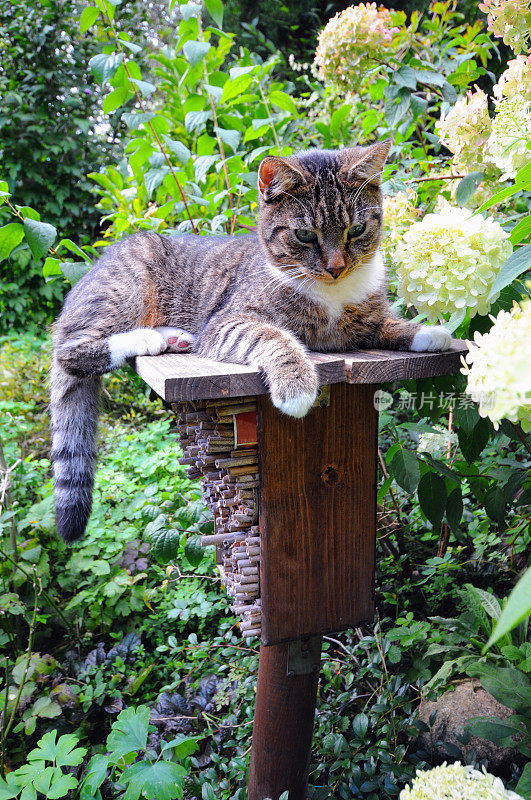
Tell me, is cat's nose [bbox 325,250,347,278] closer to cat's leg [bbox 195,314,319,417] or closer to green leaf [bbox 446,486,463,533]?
cat's leg [bbox 195,314,319,417]

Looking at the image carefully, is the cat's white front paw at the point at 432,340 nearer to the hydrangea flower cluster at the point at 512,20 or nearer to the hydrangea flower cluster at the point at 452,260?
the hydrangea flower cluster at the point at 452,260

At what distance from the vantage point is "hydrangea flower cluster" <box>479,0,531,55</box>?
133cm

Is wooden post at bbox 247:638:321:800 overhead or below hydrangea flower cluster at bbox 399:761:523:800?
below

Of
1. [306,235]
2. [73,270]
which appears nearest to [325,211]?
[306,235]

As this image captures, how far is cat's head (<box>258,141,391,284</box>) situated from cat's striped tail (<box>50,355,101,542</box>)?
906mm

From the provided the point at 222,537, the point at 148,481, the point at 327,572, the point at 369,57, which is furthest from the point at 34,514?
the point at 369,57

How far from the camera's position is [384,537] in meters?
2.49

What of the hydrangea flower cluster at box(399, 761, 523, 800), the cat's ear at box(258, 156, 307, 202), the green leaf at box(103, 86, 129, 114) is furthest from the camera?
the green leaf at box(103, 86, 129, 114)

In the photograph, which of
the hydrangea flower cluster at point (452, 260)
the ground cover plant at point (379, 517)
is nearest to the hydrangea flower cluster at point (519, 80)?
the ground cover plant at point (379, 517)

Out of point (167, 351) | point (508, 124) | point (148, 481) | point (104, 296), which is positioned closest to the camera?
point (508, 124)

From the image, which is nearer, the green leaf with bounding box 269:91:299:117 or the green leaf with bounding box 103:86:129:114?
the green leaf with bounding box 103:86:129:114

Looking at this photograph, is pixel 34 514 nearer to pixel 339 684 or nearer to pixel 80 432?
pixel 80 432

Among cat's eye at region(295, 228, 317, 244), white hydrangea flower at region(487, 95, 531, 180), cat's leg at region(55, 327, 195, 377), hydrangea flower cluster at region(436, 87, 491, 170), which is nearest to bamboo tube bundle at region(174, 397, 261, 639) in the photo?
cat's leg at region(55, 327, 195, 377)

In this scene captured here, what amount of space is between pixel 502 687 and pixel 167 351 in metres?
1.46
